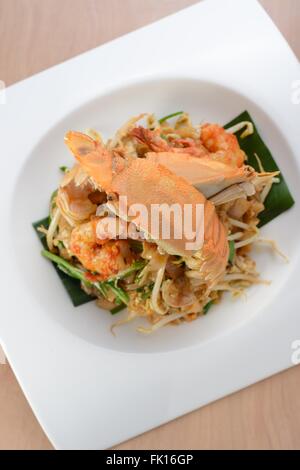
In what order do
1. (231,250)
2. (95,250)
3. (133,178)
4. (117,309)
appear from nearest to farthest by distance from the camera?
(133,178), (95,250), (231,250), (117,309)

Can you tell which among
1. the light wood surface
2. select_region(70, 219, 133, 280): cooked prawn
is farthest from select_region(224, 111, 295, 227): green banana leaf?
select_region(70, 219, 133, 280): cooked prawn

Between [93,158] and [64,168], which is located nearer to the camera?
[93,158]

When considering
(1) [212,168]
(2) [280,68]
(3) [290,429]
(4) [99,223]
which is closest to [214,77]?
(2) [280,68]

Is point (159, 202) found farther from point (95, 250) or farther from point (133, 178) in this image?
point (95, 250)

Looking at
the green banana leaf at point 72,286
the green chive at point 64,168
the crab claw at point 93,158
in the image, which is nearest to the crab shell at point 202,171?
the crab claw at point 93,158

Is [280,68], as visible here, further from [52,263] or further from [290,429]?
[290,429]

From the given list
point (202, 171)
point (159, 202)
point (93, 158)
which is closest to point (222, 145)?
point (202, 171)
